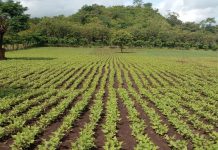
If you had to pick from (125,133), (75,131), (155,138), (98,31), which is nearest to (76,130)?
(75,131)

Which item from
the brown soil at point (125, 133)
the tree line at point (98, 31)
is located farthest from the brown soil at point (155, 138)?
the tree line at point (98, 31)

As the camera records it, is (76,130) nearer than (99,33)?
Yes

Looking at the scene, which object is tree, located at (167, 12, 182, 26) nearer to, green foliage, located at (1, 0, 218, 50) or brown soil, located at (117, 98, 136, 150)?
green foliage, located at (1, 0, 218, 50)

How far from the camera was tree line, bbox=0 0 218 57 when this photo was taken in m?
66.6

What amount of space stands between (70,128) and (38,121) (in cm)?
138

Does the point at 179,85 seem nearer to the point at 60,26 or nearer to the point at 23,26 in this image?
the point at 23,26

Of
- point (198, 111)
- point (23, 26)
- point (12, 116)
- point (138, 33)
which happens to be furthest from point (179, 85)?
point (138, 33)

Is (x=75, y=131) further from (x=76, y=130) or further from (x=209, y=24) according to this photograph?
(x=209, y=24)

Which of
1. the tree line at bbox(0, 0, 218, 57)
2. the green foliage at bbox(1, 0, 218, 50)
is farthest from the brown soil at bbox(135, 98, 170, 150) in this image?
the green foliage at bbox(1, 0, 218, 50)

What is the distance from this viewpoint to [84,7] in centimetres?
16375

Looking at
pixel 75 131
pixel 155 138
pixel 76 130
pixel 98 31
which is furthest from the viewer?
pixel 98 31

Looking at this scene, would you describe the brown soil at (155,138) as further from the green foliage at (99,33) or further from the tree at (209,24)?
the tree at (209,24)

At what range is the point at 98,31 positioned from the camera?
345 feet

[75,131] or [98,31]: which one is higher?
[98,31]
